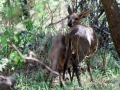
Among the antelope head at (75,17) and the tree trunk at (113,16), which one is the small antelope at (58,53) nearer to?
the antelope head at (75,17)

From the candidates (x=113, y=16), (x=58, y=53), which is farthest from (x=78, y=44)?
(x=113, y=16)

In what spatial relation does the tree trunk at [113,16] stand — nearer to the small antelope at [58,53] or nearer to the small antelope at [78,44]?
the small antelope at [78,44]

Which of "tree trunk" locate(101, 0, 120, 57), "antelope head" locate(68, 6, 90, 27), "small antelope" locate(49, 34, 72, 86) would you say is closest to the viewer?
"tree trunk" locate(101, 0, 120, 57)

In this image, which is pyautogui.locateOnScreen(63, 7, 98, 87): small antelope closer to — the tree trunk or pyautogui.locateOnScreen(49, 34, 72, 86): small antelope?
pyautogui.locateOnScreen(49, 34, 72, 86): small antelope

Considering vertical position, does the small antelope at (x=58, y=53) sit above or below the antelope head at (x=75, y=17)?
below

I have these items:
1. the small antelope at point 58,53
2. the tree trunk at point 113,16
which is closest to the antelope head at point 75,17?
the small antelope at point 58,53

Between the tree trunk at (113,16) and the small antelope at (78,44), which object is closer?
the tree trunk at (113,16)

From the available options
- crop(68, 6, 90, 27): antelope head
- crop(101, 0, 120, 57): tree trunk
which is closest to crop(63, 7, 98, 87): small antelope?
crop(68, 6, 90, 27): antelope head

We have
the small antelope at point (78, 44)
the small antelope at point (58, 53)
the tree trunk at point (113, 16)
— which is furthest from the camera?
the small antelope at point (58, 53)

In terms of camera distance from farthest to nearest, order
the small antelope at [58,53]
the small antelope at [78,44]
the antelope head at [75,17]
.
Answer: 1. the antelope head at [75,17]
2. the small antelope at [58,53]
3. the small antelope at [78,44]

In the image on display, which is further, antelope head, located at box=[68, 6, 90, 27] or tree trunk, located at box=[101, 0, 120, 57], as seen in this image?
antelope head, located at box=[68, 6, 90, 27]

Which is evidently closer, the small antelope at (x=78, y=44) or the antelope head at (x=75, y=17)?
the small antelope at (x=78, y=44)

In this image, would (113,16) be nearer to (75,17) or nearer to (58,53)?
(58,53)

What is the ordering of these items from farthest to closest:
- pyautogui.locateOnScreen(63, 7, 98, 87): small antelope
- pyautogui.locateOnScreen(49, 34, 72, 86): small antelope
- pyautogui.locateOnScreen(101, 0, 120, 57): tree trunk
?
1. pyautogui.locateOnScreen(49, 34, 72, 86): small antelope
2. pyautogui.locateOnScreen(63, 7, 98, 87): small antelope
3. pyautogui.locateOnScreen(101, 0, 120, 57): tree trunk
